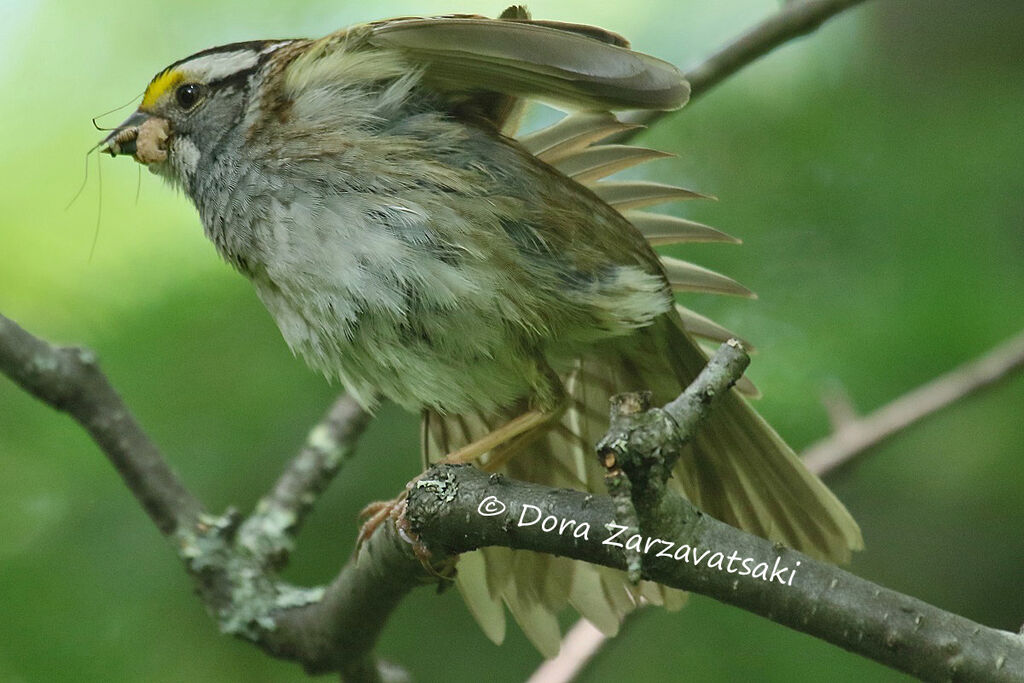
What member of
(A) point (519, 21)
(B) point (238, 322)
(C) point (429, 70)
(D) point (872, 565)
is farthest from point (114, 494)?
(D) point (872, 565)

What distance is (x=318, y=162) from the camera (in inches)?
123

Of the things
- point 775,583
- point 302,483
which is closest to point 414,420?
point 302,483

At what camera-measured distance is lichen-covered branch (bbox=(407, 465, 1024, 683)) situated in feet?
6.80

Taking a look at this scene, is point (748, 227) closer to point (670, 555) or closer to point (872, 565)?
point (872, 565)

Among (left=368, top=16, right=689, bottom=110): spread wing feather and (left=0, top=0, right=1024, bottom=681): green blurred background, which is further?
(left=0, top=0, right=1024, bottom=681): green blurred background

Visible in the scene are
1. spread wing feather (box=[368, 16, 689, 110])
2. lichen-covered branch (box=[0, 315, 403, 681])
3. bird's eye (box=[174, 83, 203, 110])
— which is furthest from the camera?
bird's eye (box=[174, 83, 203, 110])

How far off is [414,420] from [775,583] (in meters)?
2.45

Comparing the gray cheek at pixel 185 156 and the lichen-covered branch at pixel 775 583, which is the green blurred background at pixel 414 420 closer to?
the gray cheek at pixel 185 156

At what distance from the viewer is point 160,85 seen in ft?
12.1

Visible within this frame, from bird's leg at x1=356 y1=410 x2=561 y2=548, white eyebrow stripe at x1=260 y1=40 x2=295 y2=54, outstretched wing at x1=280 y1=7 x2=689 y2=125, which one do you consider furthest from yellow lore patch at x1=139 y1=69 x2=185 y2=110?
bird's leg at x1=356 y1=410 x2=561 y2=548

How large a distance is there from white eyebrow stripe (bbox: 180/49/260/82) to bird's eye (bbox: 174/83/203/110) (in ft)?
0.10

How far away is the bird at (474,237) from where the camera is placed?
3006 millimetres

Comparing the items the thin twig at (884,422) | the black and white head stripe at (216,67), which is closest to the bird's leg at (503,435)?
the thin twig at (884,422)

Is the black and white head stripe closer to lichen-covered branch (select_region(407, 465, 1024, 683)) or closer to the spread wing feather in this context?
the spread wing feather
